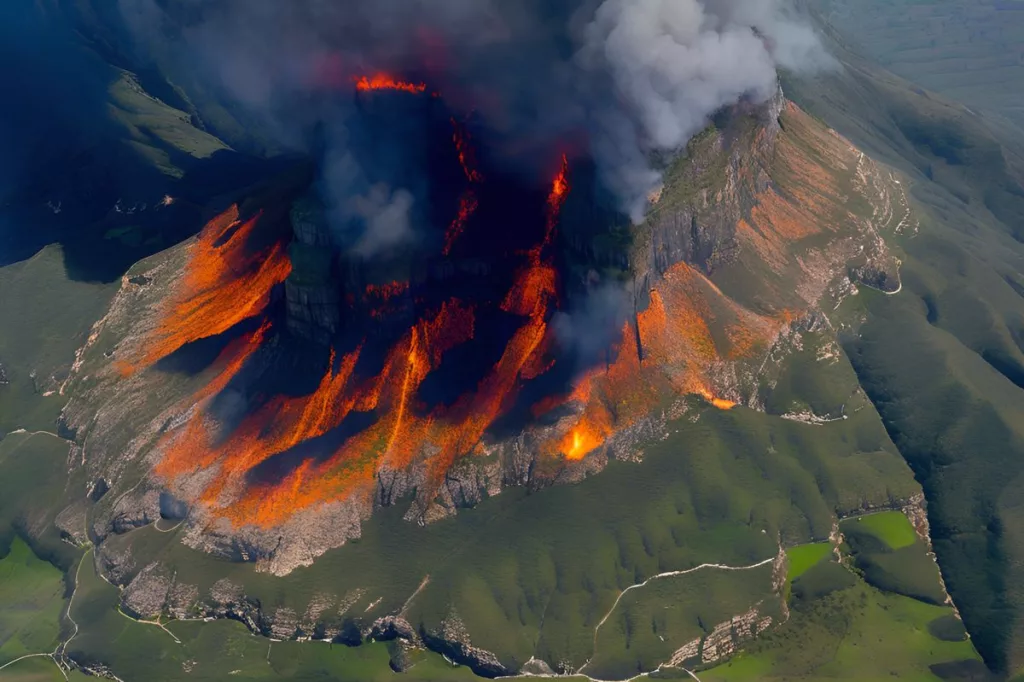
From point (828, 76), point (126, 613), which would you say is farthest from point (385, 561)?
point (828, 76)

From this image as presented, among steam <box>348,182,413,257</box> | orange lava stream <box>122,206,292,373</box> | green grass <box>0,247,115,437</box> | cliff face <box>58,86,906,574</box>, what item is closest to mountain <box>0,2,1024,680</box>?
cliff face <box>58,86,906,574</box>

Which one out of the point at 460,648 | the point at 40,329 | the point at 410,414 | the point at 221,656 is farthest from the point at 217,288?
the point at 460,648

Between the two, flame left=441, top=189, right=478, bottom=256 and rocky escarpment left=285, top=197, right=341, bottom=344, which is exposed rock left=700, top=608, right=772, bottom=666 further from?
rocky escarpment left=285, top=197, right=341, bottom=344

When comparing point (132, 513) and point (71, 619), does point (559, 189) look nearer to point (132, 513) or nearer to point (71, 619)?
point (132, 513)

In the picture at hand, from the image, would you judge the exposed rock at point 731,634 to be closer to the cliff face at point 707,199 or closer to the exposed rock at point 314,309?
the cliff face at point 707,199

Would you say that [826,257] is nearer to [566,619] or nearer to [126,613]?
[566,619]

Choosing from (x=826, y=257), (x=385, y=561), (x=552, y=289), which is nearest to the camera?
(x=385, y=561)
